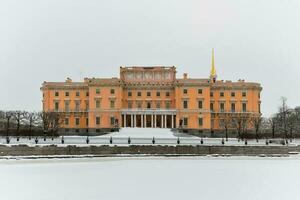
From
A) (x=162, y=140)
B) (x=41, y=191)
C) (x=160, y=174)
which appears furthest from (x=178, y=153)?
(x=41, y=191)

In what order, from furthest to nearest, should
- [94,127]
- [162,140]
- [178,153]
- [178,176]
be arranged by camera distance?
1. [94,127]
2. [162,140]
3. [178,153]
4. [178,176]

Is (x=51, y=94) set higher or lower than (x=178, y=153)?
higher

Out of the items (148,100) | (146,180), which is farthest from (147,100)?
(146,180)

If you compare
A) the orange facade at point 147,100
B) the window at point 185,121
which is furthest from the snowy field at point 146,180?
the orange facade at point 147,100

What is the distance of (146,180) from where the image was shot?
2109 cm

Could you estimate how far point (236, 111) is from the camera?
6919cm

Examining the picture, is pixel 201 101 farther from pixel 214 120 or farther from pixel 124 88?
pixel 124 88

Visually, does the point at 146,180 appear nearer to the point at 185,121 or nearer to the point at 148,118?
the point at 185,121

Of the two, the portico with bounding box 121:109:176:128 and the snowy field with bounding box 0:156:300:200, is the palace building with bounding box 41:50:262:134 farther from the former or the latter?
the snowy field with bounding box 0:156:300:200

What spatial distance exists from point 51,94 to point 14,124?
24.0ft

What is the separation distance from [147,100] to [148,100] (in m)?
0.16

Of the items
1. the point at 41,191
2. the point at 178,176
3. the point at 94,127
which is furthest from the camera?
the point at 94,127

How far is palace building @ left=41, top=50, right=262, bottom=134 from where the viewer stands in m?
67.2

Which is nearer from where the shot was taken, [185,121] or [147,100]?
[185,121]
